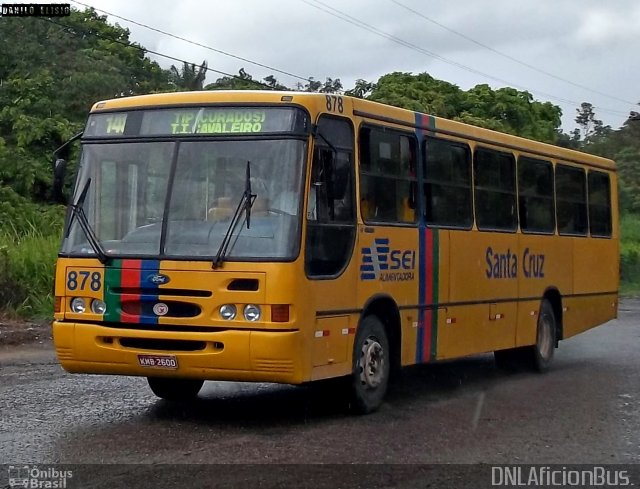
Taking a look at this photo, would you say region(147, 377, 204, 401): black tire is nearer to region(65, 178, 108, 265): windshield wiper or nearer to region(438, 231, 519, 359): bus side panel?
region(65, 178, 108, 265): windshield wiper

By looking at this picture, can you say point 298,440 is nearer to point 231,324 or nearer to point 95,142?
point 231,324

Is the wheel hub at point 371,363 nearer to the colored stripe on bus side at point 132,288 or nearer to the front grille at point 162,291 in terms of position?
the front grille at point 162,291

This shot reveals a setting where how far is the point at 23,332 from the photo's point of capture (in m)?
16.5

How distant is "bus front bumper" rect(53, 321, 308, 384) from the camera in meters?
8.61

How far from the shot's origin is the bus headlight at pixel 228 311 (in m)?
8.70

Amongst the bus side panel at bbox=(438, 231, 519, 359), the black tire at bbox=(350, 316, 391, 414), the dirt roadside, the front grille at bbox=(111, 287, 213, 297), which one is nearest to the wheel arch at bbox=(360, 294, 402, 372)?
the black tire at bbox=(350, 316, 391, 414)

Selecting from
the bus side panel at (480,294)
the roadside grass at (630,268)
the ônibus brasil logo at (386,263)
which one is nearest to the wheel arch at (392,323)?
the ônibus brasil logo at (386,263)

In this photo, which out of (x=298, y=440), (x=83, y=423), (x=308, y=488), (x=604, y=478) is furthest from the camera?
(x=83, y=423)

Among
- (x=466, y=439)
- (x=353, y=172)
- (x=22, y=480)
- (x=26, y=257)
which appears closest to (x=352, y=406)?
(x=466, y=439)

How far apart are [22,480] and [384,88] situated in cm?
3338

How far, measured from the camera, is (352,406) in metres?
A: 9.80

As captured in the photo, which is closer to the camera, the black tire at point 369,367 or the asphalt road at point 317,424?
the asphalt road at point 317,424

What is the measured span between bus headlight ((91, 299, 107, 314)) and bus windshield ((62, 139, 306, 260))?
16.4 inches

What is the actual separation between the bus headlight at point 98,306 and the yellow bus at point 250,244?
13 mm
